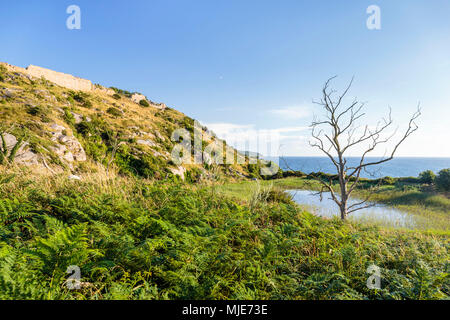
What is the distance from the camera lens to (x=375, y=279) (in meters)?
2.58

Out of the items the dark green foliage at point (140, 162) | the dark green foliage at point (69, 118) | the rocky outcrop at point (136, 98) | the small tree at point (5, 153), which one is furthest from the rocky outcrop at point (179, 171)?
the rocky outcrop at point (136, 98)

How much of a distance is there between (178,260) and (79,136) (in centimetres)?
2169

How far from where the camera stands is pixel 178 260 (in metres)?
2.60

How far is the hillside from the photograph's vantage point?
12.1 metres

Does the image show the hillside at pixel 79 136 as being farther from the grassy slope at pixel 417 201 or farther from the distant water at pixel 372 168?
the distant water at pixel 372 168

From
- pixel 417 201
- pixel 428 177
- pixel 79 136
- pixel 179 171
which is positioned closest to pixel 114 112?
pixel 79 136

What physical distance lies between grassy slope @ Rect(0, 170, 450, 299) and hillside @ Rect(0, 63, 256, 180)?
11.2 feet

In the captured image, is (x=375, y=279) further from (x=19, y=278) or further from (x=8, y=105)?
(x=8, y=105)

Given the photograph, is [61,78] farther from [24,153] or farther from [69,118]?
[24,153]

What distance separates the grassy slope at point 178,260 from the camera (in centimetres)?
205

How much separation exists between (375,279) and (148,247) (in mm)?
2843

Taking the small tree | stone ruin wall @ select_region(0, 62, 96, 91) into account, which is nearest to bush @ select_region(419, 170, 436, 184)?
the small tree

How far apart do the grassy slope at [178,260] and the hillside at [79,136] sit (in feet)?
11.2

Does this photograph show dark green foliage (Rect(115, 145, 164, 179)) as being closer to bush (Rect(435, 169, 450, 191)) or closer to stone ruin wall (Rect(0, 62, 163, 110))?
bush (Rect(435, 169, 450, 191))
